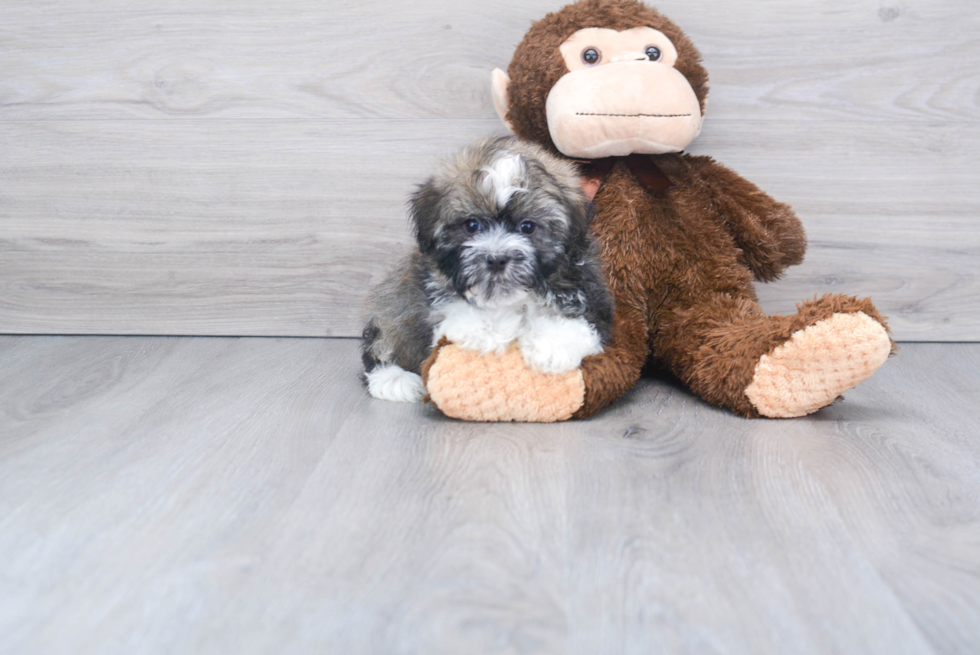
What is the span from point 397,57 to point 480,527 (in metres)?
1.33

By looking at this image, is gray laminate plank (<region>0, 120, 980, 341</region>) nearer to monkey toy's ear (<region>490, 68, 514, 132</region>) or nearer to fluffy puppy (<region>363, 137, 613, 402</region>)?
monkey toy's ear (<region>490, 68, 514, 132</region>)

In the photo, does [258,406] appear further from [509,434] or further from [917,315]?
[917,315]

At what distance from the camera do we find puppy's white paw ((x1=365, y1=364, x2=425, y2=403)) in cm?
158

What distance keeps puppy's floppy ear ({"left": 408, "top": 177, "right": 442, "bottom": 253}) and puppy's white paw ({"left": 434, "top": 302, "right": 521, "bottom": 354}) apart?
126mm

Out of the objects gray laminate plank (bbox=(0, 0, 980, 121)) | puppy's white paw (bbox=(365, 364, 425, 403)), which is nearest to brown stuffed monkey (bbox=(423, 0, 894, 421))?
puppy's white paw (bbox=(365, 364, 425, 403))

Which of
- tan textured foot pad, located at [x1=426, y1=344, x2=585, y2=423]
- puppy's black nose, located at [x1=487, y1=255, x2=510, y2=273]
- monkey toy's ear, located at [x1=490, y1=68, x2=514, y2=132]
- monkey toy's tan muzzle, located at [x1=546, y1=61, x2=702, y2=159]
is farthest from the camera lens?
monkey toy's ear, located at [x1=490, y1=68, x2=514, y2=132]

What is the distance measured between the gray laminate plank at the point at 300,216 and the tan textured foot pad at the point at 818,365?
678mm

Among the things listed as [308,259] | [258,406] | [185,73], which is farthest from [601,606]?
[185,73]

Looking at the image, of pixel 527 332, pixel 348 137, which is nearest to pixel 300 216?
pixel 348 137

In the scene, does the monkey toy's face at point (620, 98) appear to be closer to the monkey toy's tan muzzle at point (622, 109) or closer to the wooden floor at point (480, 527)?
the monkey toy's tan muzzle at point (622, 109)

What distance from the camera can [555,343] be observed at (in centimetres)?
138

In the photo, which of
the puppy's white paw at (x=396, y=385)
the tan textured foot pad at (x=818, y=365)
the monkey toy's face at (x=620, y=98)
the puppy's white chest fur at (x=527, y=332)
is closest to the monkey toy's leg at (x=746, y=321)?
the tan textured foot pad at (x=818, y=365)

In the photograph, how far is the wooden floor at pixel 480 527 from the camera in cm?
84

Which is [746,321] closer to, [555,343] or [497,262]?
[555,343]
